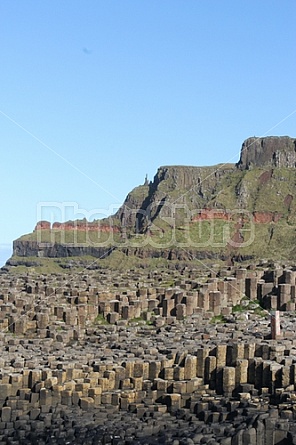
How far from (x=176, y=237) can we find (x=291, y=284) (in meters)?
91.3

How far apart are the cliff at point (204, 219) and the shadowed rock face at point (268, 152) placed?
15 cm

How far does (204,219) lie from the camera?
138 m

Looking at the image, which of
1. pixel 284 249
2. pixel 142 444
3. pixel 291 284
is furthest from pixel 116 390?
pixel 284 249

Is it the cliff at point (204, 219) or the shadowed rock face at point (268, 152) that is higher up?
the shadowed rock face at point (268, 152)

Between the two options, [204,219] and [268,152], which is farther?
[268,152]

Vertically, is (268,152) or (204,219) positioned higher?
(268,152)

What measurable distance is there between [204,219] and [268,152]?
2221cm

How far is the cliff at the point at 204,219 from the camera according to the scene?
134 meters

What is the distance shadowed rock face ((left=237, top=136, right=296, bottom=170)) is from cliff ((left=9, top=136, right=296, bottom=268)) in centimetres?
15

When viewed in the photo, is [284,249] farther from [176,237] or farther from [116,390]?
[116,390]

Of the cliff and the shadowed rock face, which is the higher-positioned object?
the shadowed rock face

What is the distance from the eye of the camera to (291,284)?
45.4 metres

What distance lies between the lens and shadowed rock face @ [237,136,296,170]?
15138cm

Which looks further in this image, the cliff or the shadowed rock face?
the shadowed rock face
